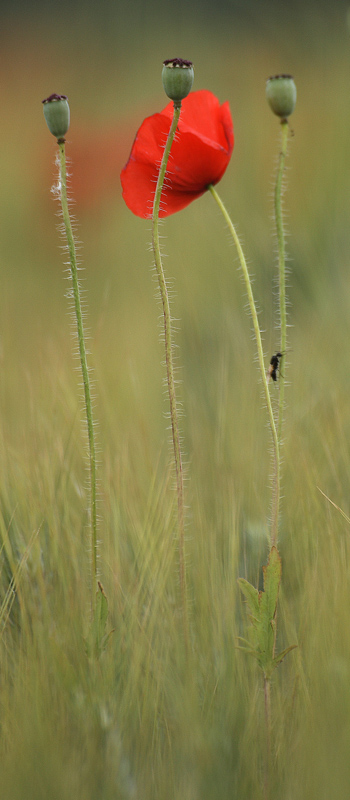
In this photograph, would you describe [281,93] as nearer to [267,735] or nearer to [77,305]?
[77,305]

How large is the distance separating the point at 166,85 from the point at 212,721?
14.0 inches

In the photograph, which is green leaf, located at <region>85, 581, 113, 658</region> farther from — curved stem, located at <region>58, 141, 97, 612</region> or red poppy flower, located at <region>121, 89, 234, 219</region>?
red poppy flower, located at <region>121, 89, 234, 219</region>

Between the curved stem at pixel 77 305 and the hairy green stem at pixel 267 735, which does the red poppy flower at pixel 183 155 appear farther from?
the hairy green stem at pixel 267 735

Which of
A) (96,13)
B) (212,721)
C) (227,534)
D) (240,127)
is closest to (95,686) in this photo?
(212,721)

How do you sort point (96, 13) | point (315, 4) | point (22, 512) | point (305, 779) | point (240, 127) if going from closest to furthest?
point (305, 779), point (22, 512), point (315, 4), point (240, 127), point (96, 13)

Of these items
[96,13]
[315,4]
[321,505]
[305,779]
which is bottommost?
[305,779]

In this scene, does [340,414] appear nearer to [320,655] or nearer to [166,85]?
[320,655]

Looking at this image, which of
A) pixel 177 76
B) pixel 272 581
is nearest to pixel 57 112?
pixel 177 76

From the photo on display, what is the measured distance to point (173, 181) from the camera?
480 mm

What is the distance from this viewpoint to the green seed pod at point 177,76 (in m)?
0.41

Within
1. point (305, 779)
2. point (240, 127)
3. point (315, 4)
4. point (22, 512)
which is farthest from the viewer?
point (240, 127)

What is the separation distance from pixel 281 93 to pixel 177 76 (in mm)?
57

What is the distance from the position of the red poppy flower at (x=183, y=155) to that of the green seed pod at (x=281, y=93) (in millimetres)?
57

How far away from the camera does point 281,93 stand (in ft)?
1.32
